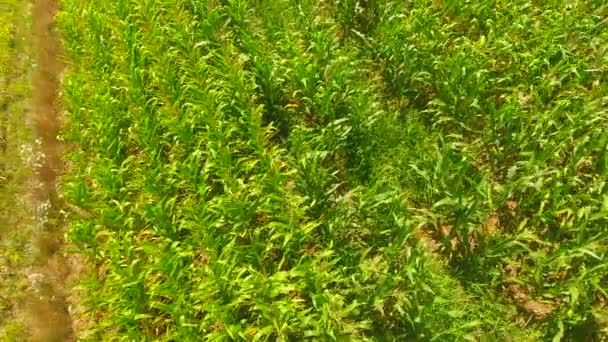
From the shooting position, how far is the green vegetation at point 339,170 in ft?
12.0

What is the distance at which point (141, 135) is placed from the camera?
434 centimetres

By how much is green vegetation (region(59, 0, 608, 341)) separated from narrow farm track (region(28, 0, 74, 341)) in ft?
0.71

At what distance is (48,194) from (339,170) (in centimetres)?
230

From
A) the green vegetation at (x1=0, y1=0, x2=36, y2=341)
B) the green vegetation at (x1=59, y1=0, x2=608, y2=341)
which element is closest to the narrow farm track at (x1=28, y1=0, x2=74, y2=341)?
the green vegetation at (x1=0, y1=0, x2=36, y2=341)

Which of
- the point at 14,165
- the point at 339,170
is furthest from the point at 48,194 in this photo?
the point at 339,170

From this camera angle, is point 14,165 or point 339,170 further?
point 14,165

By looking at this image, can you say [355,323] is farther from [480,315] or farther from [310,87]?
[310,87]

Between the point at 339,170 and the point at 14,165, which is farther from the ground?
the point at 14,165

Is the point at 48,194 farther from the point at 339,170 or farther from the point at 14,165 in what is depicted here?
the point at 339,170

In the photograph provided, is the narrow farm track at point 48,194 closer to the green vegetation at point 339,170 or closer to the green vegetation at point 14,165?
the green vegetation at point 14,165

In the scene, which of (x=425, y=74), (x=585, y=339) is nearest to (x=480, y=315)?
(x=585, y=339)

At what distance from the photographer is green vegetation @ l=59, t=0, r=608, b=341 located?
12.0 feet

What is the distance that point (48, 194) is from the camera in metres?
4.51

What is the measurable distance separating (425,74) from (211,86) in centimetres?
178
